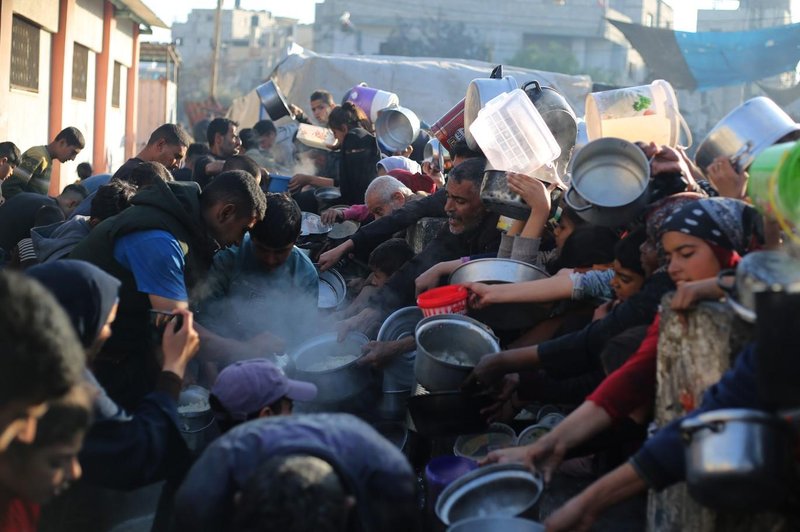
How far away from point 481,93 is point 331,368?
8.06ft

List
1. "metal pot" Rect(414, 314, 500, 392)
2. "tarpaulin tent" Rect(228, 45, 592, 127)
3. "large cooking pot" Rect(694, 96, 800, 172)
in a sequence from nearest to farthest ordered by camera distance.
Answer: "large cooking pot" Rect(694, 96, 800, 172) → "metal pot" Rect(414, 314, 500, 392) → "tarpaulin tent" Rect(228, 45, 592, 127)

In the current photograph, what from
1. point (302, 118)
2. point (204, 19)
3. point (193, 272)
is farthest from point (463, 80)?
point (204, 19)

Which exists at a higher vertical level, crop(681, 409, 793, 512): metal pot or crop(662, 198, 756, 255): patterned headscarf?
crop(662, 198, 756, 255): patterned headscarf

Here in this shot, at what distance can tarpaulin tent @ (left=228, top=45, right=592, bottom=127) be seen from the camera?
48.4ft

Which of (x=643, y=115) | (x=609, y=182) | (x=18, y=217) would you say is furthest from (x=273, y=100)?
(x=609, y=182)

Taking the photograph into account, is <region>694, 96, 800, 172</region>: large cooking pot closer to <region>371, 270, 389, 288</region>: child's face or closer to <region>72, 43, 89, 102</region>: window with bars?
<region>371, 270, 389, 288</region>: child's face

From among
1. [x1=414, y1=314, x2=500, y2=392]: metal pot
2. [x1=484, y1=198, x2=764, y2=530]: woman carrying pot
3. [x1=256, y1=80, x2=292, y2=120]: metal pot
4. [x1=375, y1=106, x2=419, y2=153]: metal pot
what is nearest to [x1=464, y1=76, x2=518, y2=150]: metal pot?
[x1=414, y1=314, x2=500, y2=392]: metal pot

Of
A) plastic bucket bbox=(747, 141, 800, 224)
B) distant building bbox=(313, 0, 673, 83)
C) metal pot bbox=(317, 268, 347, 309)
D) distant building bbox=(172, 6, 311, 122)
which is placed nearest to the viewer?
plastic bucket bbox=(747, 141, 800, 224)

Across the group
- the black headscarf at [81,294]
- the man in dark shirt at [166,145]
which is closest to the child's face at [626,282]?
the black headscarf at [81,294]

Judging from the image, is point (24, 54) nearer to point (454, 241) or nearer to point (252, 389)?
point (454, 241)

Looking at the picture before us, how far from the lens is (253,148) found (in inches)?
431

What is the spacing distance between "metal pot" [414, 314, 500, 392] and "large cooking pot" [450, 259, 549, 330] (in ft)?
0.70

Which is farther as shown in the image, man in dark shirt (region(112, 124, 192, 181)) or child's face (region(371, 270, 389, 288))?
man in dark shirt (region(112, 124, 192, 181))

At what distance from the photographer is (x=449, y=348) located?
429 cm
